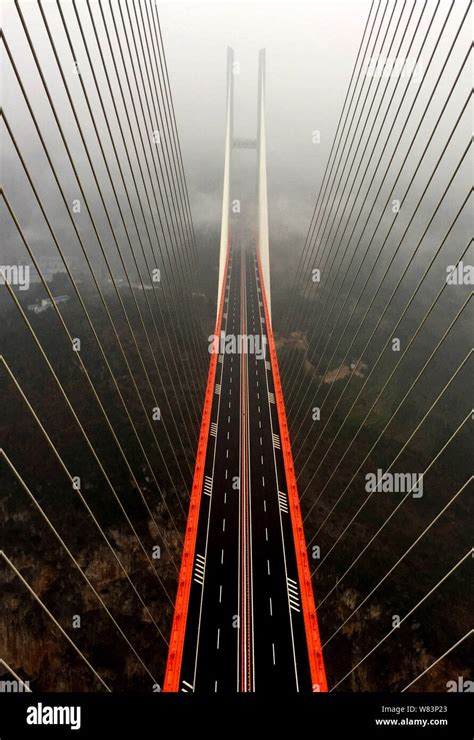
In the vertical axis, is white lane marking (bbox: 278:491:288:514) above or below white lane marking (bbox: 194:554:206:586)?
above

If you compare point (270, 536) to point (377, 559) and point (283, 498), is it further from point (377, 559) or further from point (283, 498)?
point (377, 559)

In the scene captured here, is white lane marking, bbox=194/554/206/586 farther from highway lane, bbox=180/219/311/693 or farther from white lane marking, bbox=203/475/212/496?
white lane marking, bbox=203/475/212/496

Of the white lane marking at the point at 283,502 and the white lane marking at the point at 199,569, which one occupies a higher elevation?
the white lane marking at the point at 283,502

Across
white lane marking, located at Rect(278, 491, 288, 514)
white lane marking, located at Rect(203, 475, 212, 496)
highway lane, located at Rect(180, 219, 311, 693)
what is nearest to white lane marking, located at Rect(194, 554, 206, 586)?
highway lane, located at Rect(180, 219, 311, 693)

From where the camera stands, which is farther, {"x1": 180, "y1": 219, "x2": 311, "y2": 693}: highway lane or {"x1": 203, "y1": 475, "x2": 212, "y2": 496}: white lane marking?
{"x1": 203, "y1": 475, "x2": 212, "y2": 496}: white lane marking

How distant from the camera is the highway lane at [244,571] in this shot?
22.9 m

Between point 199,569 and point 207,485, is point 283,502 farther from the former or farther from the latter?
point 199,569

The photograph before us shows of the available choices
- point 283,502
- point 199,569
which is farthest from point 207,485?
point 199,569

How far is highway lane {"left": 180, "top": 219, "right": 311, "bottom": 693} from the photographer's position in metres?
22.9

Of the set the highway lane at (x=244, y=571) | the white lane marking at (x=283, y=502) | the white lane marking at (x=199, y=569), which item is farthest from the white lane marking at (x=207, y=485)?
the white lane marking at (x=199, y=569)

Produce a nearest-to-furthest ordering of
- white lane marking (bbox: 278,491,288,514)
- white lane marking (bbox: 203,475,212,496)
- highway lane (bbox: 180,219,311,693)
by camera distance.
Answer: highway lane (bbox: 180,219,311,693) → white lane marking (bbox: 278,491,288,514) → white lane marking (bbox: 203,475,212,496)

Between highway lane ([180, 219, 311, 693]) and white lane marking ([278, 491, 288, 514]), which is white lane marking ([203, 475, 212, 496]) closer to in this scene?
highway lane ([180, 219, 311, 693])

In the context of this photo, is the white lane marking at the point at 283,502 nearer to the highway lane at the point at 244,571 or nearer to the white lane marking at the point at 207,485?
the highway lane at the point at 244,571

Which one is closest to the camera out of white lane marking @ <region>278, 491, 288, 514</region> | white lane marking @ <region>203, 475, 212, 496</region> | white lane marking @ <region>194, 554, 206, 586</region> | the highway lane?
the highway lane
